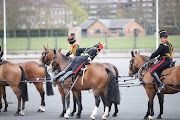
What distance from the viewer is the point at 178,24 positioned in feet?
121

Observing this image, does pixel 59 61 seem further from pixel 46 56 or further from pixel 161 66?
pixel 161 66

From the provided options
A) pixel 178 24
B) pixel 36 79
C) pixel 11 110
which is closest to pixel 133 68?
pixel 36 79

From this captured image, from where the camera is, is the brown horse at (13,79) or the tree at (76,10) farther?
the tree at (76,10)

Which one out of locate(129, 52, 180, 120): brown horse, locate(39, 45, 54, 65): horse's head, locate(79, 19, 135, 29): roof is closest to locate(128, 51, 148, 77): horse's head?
locate(129, 52, 180, 120): brown horse

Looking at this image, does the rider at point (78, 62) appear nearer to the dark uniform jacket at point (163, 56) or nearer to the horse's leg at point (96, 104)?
the horse's leg at point (96, 104)

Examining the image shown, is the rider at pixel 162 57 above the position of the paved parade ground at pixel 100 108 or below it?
above

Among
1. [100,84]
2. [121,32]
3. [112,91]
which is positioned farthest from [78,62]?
[121,32]

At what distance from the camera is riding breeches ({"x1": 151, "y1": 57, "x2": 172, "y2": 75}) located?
9102 millimetres

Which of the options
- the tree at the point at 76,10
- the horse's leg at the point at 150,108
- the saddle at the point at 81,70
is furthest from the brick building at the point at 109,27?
the horse's leg at the point at 150,108

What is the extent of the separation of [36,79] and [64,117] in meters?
2.14

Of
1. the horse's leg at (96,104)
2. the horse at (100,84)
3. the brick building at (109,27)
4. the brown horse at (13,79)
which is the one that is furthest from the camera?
the brick building at (109,27)

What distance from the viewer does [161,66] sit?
9109mm

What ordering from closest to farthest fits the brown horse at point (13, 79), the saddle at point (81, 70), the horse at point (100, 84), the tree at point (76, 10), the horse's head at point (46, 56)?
the horse at point (100, 84) < the saddle at point (81, 70) < the brown horse at point (13, 79) < the horse's head at point (46, 56) < the tree at point (76, 10)

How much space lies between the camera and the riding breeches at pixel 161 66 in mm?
9102
